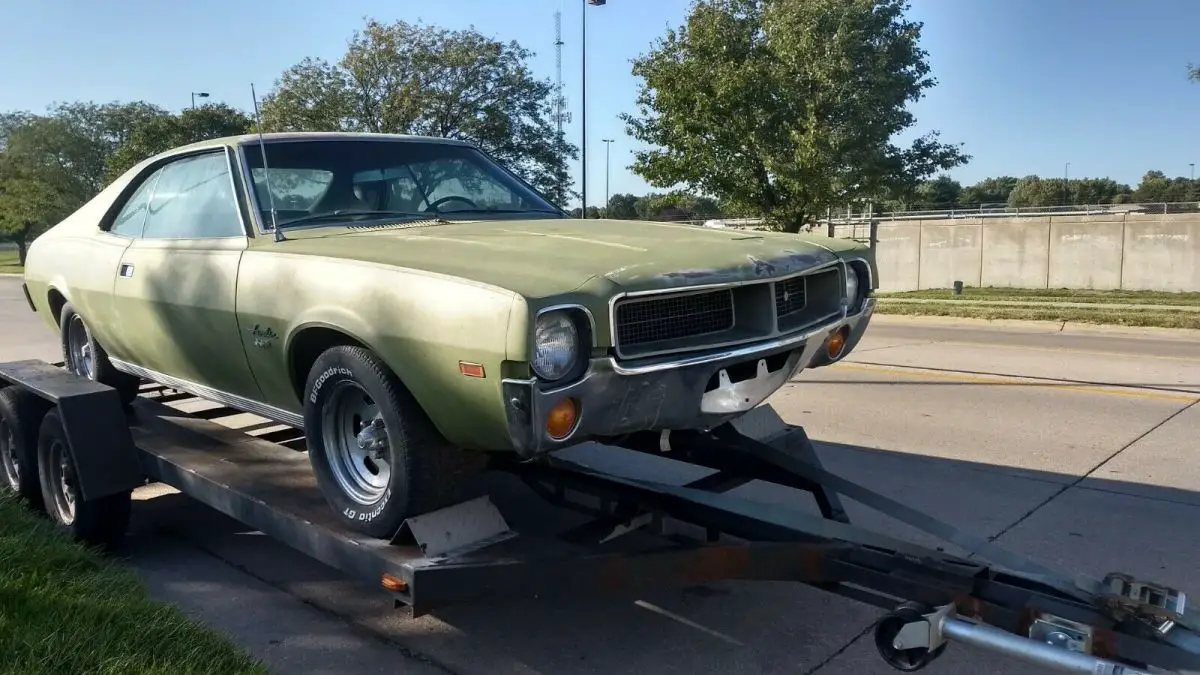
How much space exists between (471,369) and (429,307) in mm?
288

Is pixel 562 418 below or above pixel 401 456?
above

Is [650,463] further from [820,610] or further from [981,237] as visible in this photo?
[981,237]

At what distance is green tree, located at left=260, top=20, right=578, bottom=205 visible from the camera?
27562 millimetres

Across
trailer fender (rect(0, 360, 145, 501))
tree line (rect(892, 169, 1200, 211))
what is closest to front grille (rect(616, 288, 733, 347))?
trailer fender (rect(0, 360, 145, 501))

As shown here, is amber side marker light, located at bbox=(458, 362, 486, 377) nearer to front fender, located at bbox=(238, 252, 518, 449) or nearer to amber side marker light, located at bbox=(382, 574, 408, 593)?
front fender, located at bbox=(238, 252, 518, 449)

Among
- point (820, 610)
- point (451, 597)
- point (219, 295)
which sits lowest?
point (820, 610)

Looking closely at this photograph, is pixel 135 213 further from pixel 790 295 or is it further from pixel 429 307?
pixel 790 295

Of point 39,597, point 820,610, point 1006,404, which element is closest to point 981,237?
point 1006,404

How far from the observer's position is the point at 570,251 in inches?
143

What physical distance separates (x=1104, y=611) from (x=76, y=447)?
4.08m

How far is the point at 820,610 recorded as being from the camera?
4.02m

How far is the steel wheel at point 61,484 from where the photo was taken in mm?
4668

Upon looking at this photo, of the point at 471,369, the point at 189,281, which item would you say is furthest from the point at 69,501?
the point at 471,369

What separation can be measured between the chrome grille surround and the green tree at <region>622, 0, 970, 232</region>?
14914 millimetres
